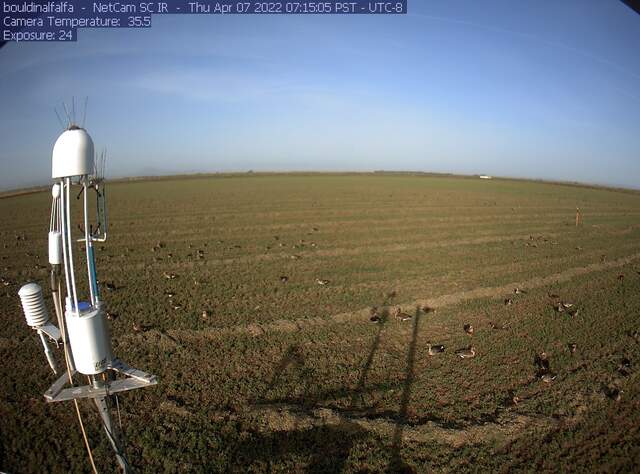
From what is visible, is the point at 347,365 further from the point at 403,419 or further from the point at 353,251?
the point at 353,251

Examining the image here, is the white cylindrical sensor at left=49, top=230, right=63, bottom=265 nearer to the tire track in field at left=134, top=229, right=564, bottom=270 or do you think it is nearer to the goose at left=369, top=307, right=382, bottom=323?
the goose at left=369, top=307, right=382, bottom=323

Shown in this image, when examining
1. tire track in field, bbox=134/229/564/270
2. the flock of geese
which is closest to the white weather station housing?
the flock of geese

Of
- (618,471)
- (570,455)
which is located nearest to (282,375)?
(570,455)

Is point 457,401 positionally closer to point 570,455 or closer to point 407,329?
point 570,455

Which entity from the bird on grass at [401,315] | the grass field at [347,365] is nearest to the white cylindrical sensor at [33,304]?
the grass field at [347,365]

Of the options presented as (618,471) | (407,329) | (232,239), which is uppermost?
(232,239)

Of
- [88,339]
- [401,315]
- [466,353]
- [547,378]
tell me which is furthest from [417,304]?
[88,339]
